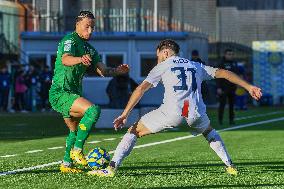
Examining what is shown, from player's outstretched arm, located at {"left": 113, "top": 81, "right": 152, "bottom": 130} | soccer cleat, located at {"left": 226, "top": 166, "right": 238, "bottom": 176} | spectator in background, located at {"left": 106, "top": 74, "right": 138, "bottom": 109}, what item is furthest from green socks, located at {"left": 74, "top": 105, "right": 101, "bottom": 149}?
spectator in background, located at {"left": 106, "top": 74, "right": 138, "bottom": 109}

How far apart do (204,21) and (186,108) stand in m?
43.6

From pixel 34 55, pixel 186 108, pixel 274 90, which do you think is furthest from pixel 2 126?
pixel 274 90

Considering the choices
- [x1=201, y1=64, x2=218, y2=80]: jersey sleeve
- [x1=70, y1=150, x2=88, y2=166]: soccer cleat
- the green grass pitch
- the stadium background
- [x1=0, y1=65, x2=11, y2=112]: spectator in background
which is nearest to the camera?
the green grass pitch

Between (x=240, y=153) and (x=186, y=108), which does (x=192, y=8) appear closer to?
(x=240, y=153)

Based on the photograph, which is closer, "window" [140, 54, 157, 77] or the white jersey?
the white jersey

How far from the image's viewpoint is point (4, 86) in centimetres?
3728

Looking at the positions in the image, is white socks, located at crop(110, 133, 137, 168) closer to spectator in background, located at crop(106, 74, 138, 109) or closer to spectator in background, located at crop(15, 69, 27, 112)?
spectator in background, located at crop(106, 74, 138, 109)

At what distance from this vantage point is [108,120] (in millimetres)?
25906

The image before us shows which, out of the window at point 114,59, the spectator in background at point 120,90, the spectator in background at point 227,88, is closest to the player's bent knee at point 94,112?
the spectator in background at point 227,88

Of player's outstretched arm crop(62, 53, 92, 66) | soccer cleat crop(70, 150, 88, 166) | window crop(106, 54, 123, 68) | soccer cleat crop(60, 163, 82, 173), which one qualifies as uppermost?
player's outstretched arm crop(62, 53, 92, 66)

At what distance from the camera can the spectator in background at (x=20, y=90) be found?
37719 millimetres

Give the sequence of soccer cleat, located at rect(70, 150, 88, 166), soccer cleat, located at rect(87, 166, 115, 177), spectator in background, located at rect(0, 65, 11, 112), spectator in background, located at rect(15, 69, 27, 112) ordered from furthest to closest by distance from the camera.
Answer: spectator in background, located at rect(15, 69, 27, 112) < spectator in background, located at rect(0, 65, 11, 112) < soccer cleat, located at rect(70, 150, 88, 166) < soccer cleat, located at rect(87, 166, 115, 177)

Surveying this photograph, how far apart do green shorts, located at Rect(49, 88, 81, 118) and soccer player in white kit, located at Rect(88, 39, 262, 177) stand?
3.47 ft

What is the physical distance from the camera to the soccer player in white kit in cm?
1111
